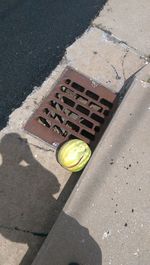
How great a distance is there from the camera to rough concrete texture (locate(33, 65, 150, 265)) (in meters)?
3.06

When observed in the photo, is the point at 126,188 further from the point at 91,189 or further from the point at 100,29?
the point at 100,29

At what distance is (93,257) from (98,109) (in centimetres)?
Answer: 157

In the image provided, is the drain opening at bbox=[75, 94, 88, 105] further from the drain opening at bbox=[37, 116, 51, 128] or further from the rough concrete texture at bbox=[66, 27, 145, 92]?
the drain opening at bbox=[37, 116, 51, 128]

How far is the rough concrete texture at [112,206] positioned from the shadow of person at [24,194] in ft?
0.65

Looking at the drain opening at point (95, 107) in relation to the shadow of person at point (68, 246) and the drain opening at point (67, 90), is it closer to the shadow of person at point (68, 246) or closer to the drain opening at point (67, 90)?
the drain opening at point (67, 90)

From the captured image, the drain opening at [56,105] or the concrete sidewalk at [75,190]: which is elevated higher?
the drain opening at [56,105]

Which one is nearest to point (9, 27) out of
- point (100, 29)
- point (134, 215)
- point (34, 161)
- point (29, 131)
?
point (100, 29)

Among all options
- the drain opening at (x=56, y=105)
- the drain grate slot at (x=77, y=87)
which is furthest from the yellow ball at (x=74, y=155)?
the drain grate slot at (x=77, y=87)

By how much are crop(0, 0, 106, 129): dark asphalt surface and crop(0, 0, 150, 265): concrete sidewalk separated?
132 millimetres

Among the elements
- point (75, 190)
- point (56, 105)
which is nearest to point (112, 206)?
point (75, 190)

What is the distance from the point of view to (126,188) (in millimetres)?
3416

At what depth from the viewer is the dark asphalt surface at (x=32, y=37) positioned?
393cm

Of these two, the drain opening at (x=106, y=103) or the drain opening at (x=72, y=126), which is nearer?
the drain opening at (x=72, y=126)

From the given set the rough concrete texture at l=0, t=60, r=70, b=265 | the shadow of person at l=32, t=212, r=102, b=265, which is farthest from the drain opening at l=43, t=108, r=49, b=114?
the shadow of person at l=32, t=212, r=102, b=265
